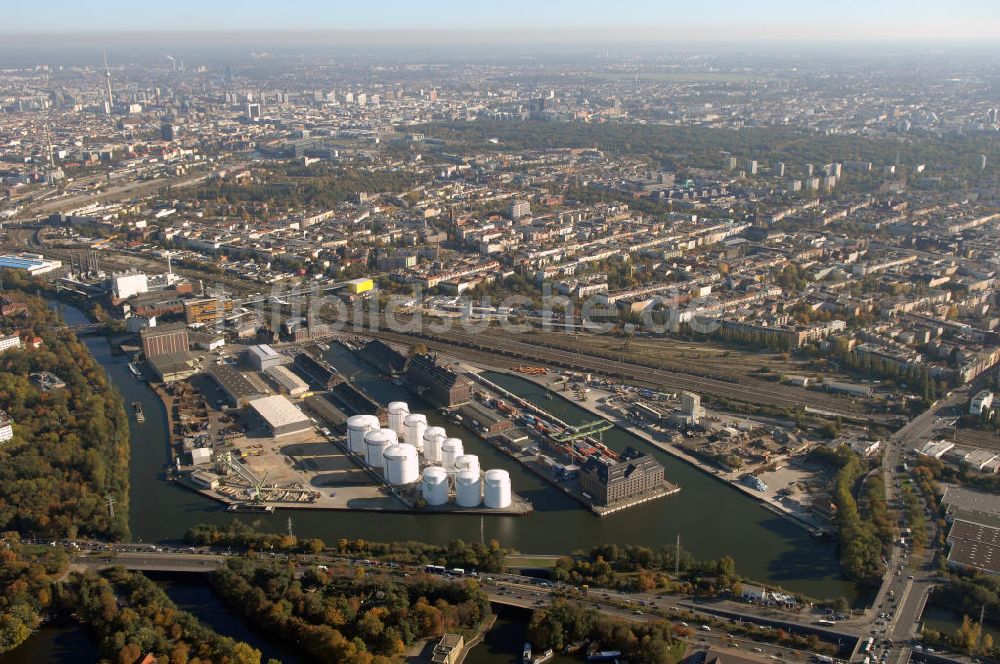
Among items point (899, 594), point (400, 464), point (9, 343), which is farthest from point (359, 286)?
point (899, 594)

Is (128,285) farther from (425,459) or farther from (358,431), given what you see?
(425,459)

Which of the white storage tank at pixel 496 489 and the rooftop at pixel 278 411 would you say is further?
the rooftop at pixel 278 411

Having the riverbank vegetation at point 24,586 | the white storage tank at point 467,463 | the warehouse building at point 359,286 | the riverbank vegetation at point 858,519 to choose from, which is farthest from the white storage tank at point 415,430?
the warehouse building at point 359,286

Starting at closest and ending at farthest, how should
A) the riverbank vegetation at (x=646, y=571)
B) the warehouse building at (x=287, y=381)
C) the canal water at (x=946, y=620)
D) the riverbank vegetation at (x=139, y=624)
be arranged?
1. the riverbank vegetation at (x=139, y=624)
2. the canal water at (x=946, y=620)
3. the riverbank vegetation at (x=646, y=571)
4. the warehouse building at (x=287, y=381)

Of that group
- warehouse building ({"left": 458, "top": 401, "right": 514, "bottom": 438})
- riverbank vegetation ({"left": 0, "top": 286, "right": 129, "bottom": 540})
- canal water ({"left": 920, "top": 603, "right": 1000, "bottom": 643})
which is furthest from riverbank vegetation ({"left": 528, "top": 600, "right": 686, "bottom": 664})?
riverbank vegetation ({"left": 0, "top": 286, "right": 129, "bottom": 540})

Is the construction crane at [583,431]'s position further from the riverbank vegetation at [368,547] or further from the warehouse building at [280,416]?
the warehouse building at [280,416]

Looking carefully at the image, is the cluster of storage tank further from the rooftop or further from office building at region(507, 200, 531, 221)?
office building at region(507, 200, 531, 221)
